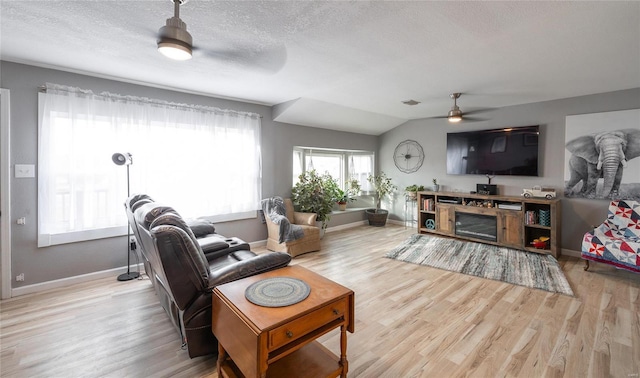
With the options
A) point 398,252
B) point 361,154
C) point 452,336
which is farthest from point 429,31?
point 361,154

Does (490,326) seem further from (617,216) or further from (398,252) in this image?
(617,216)

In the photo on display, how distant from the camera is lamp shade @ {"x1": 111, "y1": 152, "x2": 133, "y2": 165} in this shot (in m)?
3.13

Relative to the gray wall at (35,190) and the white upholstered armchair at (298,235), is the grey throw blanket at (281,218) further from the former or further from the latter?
the gray wall at (35,190)

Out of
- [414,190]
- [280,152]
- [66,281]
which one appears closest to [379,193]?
[414,190]

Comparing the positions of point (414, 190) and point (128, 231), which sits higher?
point (414, 190)

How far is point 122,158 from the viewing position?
3.17 m

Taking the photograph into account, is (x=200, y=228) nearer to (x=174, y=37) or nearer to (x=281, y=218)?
(x=281, y=218)

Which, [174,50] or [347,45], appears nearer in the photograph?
[174,50]

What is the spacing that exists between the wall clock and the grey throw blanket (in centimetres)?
Answer: 320

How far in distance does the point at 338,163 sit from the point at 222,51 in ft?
13.6

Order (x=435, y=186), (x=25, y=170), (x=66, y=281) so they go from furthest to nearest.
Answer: (x=435, y=186)
(x=66, y=281)
(x=25, y=170)

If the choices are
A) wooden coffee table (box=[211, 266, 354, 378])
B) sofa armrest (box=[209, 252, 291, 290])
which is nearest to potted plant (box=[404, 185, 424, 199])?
sofa armrest (box=[209, 252, 291, 290])

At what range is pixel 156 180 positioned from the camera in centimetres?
366

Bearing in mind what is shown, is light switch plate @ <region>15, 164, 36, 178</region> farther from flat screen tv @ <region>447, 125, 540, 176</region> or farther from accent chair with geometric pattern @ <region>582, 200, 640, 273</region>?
accent chair with geometric pattern @ <region>582, 200, 640, 273</region>
